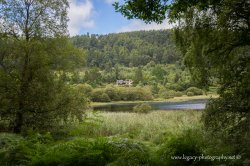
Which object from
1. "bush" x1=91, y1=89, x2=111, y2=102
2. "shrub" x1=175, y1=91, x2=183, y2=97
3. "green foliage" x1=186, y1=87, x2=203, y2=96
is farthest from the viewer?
"shrub" x1=175, y1=91, x2=183, y2=97

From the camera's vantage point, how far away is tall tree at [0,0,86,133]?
12.9 meters

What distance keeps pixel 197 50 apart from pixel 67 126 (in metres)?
6.91

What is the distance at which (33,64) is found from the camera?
13.1m

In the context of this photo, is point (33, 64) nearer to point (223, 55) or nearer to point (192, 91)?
point (223, 55)

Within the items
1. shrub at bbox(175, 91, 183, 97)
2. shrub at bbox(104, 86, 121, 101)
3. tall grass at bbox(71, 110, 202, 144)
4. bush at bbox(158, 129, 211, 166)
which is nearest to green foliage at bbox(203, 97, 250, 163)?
bush at bbox(158, 129, 211, 166)

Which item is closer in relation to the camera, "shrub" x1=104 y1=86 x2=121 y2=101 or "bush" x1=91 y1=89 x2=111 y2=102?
"bush" x1=91 y1=89 x2=111 y2=102

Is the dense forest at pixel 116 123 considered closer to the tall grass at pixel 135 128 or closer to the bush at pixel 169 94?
the tall grass at pixel 135 128

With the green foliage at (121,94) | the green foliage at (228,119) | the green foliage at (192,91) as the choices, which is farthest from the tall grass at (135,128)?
the green foliage at (192,91)

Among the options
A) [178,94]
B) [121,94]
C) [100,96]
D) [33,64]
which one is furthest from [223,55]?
[178,94]

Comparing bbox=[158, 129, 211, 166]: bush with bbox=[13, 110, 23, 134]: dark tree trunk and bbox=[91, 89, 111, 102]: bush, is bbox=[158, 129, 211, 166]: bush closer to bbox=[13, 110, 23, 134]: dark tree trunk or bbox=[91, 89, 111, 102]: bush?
bbox=[13, 110, 23, 134]: dark tree trunk

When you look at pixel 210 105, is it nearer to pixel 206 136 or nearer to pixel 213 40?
pixel 206 136

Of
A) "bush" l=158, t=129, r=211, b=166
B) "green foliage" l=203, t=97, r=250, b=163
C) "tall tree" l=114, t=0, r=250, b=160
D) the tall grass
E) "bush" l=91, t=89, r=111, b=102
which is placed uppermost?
"tall tree" l=114, t=0, r=250, b=160

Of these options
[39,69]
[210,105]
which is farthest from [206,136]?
[39,69]

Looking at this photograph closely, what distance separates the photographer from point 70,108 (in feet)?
44.2
